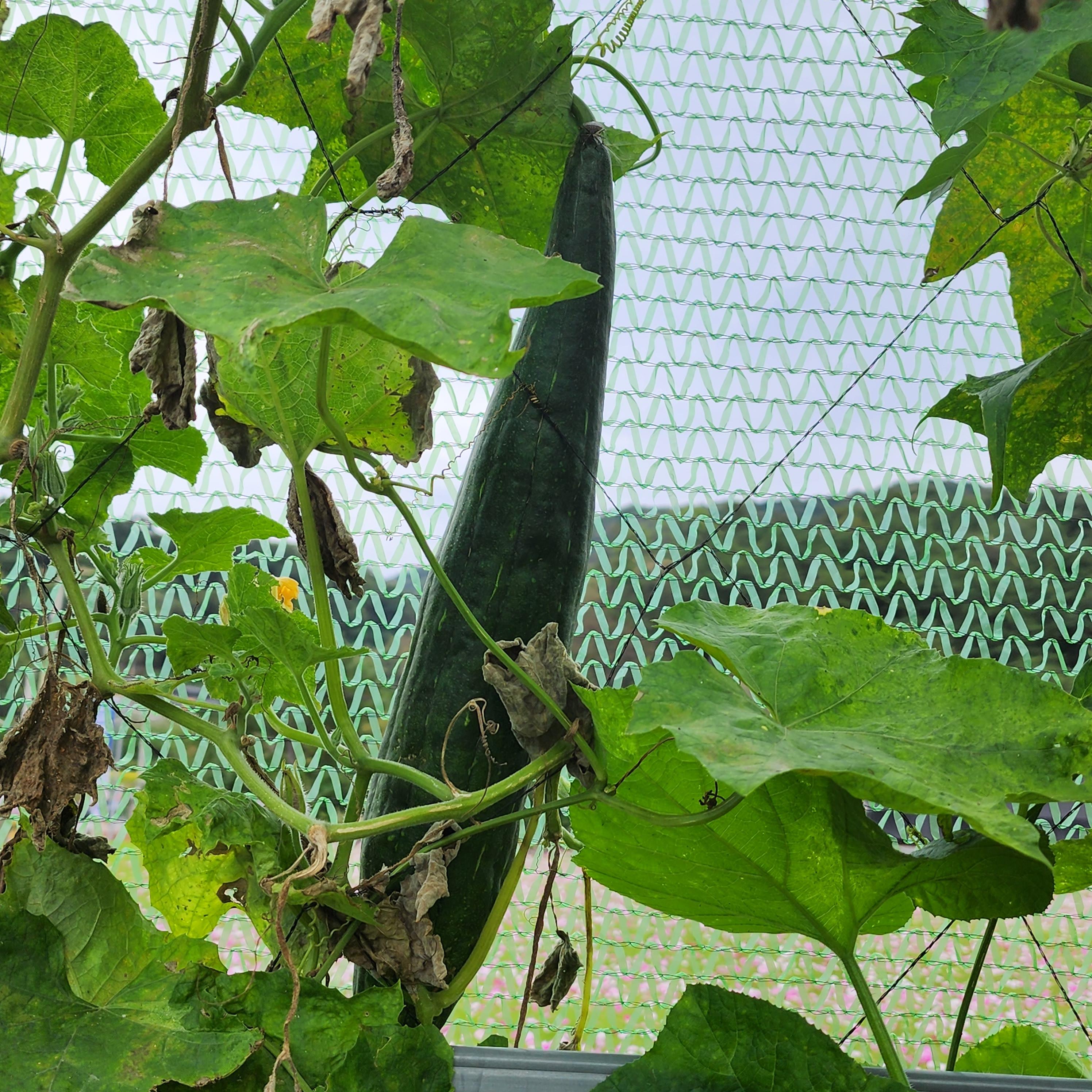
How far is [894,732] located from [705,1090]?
0.18 metres

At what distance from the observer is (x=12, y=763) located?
1.45 feet

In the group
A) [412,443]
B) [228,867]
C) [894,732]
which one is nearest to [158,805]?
[228,867]

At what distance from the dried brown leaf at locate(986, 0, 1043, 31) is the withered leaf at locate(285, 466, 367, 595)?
339 mm

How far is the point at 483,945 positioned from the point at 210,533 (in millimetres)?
298

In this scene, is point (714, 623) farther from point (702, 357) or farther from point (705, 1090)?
point (702, 357)

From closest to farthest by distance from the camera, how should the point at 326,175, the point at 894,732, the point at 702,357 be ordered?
the point at 894,732
the point at 326,175
the point at 702,357

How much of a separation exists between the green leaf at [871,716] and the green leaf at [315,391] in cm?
21

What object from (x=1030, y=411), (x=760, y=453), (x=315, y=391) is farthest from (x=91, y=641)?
(x=760, y=453)

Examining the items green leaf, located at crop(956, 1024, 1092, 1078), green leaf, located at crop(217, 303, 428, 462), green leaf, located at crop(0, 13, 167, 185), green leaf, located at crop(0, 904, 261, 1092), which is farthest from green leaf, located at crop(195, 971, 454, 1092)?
green leaf, located at crop(0, 13, 167, 185)

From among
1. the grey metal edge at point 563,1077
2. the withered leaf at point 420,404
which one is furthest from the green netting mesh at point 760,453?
the grey metal edge at point 563,1077

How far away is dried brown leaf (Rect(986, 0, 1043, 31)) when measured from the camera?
0.29 meters

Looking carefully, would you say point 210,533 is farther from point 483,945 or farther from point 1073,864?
point 1073,864

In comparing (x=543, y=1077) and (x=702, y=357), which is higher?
(x=702, y=357)

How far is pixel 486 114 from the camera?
1.98 ft
